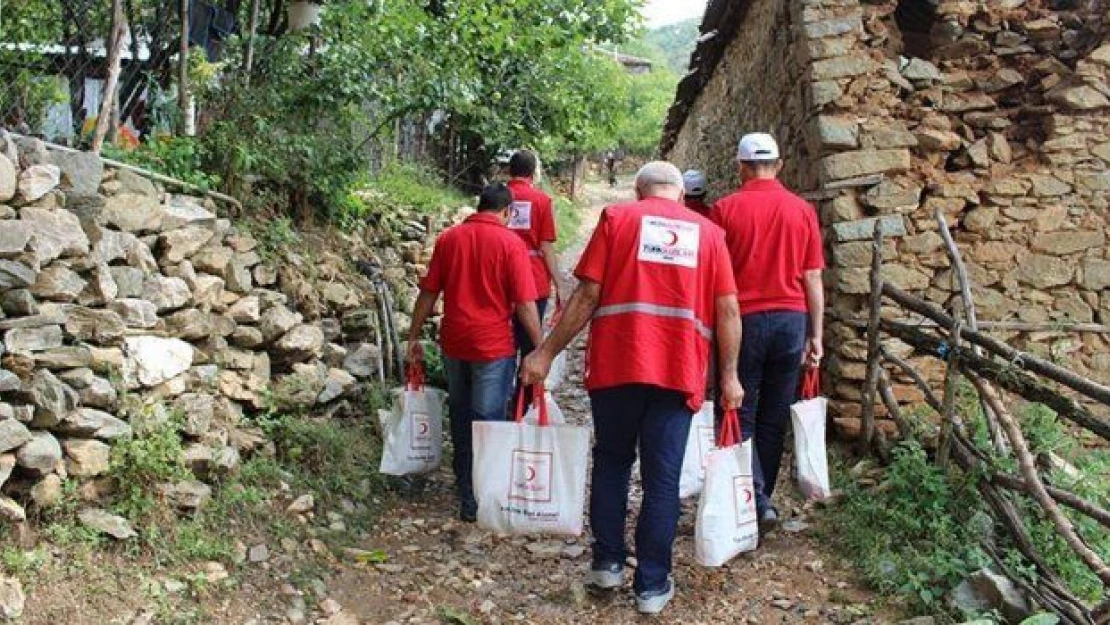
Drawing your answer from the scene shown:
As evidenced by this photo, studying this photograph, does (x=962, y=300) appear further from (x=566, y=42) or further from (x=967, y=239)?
(x=566, y=42)

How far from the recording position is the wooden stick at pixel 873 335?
4.61 meters

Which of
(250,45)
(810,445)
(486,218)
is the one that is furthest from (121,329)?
(810,445)

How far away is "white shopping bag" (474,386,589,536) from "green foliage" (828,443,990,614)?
125 cm

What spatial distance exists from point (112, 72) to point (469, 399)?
2180 mm

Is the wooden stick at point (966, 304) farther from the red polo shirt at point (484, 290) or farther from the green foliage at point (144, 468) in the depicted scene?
the green foliage at point (144, 468)

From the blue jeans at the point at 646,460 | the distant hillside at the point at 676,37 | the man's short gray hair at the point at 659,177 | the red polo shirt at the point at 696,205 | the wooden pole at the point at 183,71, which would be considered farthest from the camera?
the distant hillside at the point at 676,37

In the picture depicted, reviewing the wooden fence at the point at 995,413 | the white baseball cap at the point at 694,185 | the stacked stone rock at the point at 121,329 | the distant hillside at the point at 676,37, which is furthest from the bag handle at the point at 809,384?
the distant hillside at the point at 676,37

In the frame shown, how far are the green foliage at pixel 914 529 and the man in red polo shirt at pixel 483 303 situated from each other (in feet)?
5.50

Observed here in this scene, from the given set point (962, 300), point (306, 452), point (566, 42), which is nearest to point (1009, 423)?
point (962, 300)

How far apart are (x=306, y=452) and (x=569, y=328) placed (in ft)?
5.80

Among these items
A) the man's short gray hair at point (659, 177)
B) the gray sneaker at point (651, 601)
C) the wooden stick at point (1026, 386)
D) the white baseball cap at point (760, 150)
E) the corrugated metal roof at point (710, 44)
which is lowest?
the gray sneaker at point (651, 601)

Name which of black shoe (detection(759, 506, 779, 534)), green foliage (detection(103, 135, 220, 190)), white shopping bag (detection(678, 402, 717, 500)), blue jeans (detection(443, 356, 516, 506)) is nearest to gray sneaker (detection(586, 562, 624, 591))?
white shopping bag (detection(678, 402, 717, 500))

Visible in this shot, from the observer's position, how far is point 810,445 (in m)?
4.00

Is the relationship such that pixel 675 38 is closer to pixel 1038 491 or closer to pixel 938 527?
pixel 938 527
